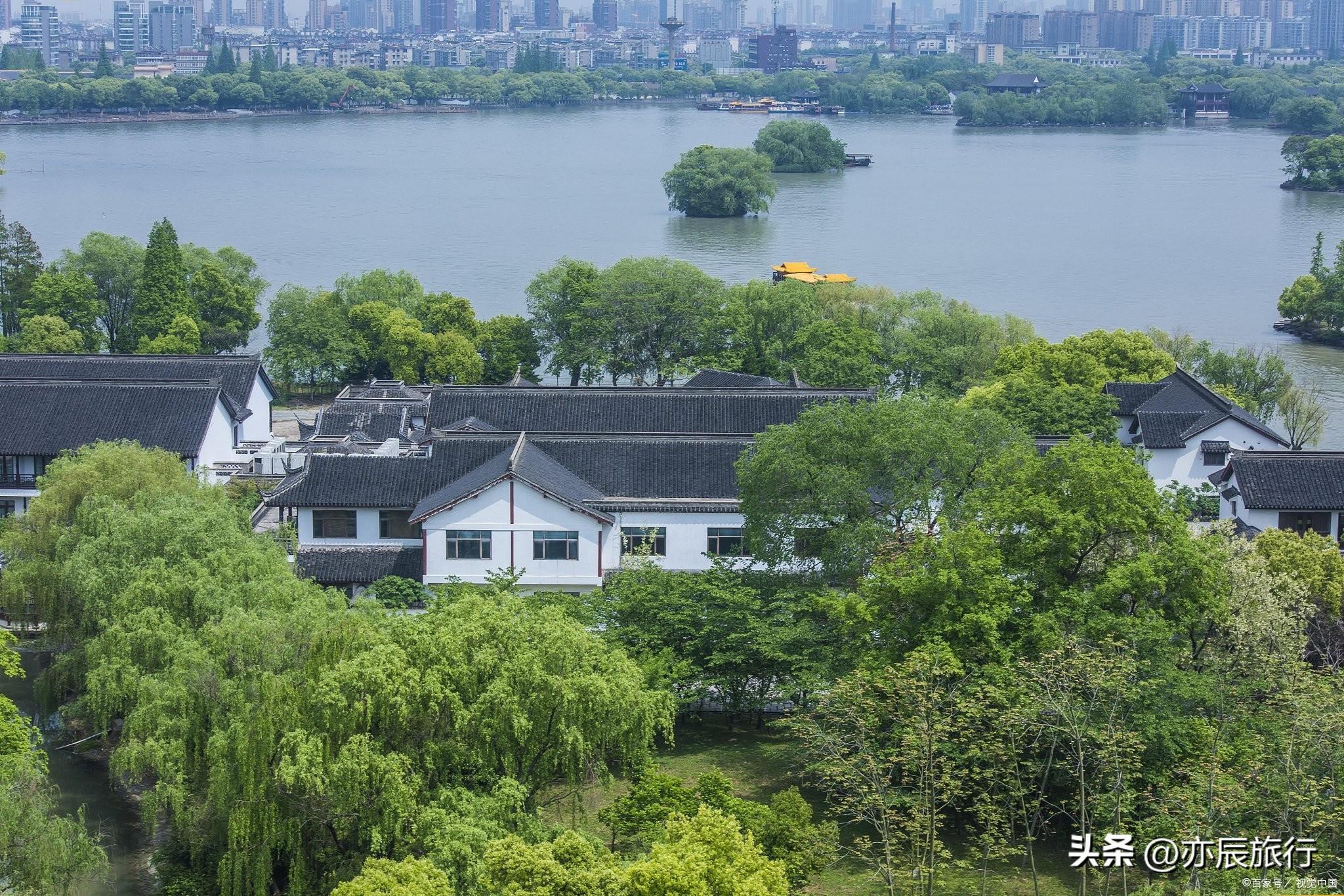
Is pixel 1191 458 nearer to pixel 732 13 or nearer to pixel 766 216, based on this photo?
pixel 766 216

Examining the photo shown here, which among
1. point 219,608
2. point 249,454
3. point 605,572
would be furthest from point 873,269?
point 219,608

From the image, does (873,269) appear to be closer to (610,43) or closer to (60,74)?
(60,74)

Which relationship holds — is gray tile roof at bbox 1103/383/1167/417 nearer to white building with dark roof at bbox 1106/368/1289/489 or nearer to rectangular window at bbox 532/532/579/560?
white building with dark roof at bbox 1106/368/1289/489

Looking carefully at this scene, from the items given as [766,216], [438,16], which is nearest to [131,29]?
[438,16]

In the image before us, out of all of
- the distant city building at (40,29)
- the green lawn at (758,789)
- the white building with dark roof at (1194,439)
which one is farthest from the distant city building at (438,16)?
the green lawn at (758,789)

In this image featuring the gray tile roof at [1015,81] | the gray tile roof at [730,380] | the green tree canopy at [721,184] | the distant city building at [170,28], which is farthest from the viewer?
the distant city building at [170,28]

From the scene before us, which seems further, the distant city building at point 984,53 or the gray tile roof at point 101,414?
the distant city building at point 984,53

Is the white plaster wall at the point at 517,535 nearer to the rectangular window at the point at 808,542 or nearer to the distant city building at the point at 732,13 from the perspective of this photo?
the rectangular window at the point at 808,542
